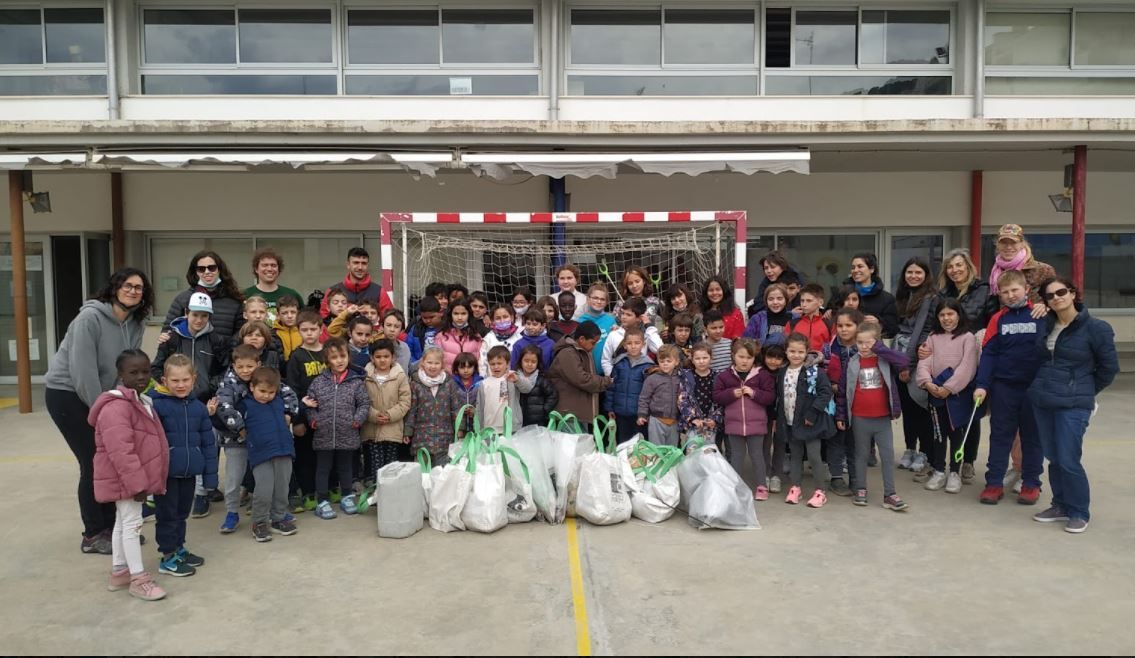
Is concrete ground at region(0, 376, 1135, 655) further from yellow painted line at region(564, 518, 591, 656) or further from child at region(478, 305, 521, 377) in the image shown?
child at region(478, 305, 521, 377)

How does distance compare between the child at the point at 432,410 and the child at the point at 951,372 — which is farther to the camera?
the child at the point at 951,372

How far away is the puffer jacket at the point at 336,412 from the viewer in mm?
4836

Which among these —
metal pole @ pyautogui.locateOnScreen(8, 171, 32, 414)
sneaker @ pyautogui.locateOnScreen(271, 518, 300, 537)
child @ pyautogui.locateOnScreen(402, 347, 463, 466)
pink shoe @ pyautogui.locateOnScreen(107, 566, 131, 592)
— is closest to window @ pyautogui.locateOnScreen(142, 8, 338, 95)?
metal pole @ pyautogui.locateOnScreen(8, 171, 32, 414)

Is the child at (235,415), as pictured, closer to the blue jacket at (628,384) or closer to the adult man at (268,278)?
the adult man at (268,278)

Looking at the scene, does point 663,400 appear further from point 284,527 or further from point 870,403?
point 284,527

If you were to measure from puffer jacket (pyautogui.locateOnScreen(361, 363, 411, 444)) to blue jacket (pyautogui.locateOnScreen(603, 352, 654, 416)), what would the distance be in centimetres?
143

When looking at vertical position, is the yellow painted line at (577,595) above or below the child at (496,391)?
below

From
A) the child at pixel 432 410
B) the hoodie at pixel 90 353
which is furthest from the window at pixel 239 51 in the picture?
the hoodie at pixel 90 353

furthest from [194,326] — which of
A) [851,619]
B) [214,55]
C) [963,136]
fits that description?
[963,136]

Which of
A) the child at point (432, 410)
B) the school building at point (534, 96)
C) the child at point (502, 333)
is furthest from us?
the school building at point (534, 96)

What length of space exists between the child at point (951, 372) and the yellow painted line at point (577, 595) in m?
2.60

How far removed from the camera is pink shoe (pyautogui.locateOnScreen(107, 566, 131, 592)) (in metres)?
3.84

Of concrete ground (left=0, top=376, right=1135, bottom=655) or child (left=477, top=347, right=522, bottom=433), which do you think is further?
child (left=477, top=347, right=522, bottom=433)

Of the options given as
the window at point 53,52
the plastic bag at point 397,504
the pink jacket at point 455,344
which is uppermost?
the window at point 53,52
